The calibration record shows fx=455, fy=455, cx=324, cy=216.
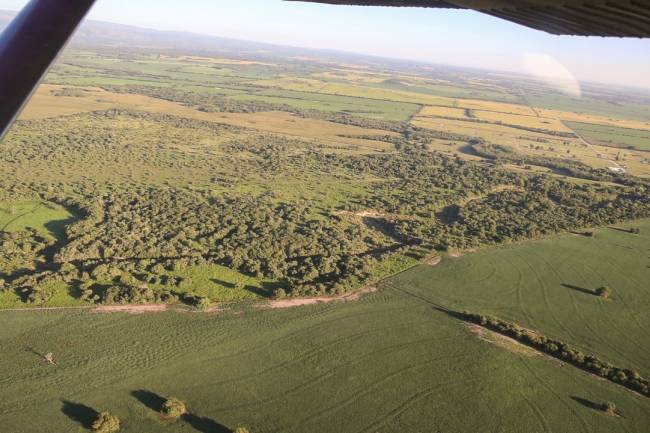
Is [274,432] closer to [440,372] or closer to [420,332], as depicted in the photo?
[440,372]

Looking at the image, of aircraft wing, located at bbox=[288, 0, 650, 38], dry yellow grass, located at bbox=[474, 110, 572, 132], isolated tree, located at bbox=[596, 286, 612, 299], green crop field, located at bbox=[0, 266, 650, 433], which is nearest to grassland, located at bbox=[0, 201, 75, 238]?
green crop field, located at bbox=[0, 266, 650, 433]

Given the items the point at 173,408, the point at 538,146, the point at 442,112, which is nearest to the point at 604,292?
the point at 173,408

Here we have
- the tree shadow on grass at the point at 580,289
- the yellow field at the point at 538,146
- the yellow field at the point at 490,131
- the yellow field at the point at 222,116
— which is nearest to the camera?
the tree shadow on grass at the point at 580,289

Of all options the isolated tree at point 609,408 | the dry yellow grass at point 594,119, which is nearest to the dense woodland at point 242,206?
the isolated tree at point 609,408

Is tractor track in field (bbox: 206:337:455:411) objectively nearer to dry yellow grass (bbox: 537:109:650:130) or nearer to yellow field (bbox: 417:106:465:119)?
yellow field (bbox: 417:106:465:119)

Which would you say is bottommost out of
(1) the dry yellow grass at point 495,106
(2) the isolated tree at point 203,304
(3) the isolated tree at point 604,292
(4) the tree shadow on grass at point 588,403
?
(4) the tree shadow on grass at point 588,403

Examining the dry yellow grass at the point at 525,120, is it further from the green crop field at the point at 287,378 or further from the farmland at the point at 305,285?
the green crop field at the point at 287,378

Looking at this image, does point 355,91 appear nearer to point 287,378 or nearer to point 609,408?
point 287,378
